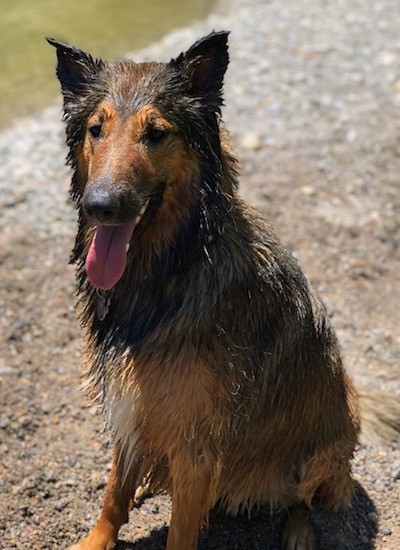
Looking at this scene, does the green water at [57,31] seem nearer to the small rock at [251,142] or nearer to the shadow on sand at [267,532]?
the small rock at [251,142]

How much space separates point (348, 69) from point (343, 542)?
26.2 ft

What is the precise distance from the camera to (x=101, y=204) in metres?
3.22

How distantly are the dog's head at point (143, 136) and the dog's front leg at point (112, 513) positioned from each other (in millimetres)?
1430

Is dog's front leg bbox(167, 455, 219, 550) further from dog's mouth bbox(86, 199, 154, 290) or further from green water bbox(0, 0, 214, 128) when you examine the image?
green water bbox(0, 0, 214, 128)

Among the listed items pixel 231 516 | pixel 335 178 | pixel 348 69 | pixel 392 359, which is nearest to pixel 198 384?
pixel 231 516

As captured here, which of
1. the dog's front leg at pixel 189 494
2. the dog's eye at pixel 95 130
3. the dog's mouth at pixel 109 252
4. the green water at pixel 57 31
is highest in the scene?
the green water at pixel 57 31

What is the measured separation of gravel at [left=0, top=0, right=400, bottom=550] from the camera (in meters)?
4.80

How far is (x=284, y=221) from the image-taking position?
25.1 feet

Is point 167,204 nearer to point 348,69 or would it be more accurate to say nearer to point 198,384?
point 198,384

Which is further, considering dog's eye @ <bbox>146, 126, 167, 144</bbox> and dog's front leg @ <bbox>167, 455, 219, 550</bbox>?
dog's front leg @ <bbox>167, 455, 219, 550</bbox>

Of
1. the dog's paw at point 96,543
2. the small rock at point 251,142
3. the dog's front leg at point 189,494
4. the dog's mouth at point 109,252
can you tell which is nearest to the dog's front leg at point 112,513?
the dog's paw at point 96,543

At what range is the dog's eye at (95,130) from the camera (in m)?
3.49

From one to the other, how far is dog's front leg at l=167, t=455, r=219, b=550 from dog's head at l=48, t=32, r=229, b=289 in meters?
1.04

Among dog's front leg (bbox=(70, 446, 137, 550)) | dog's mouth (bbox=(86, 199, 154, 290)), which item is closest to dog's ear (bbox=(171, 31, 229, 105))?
dog's mouth (bbox=(86, 199, 154, 290))
